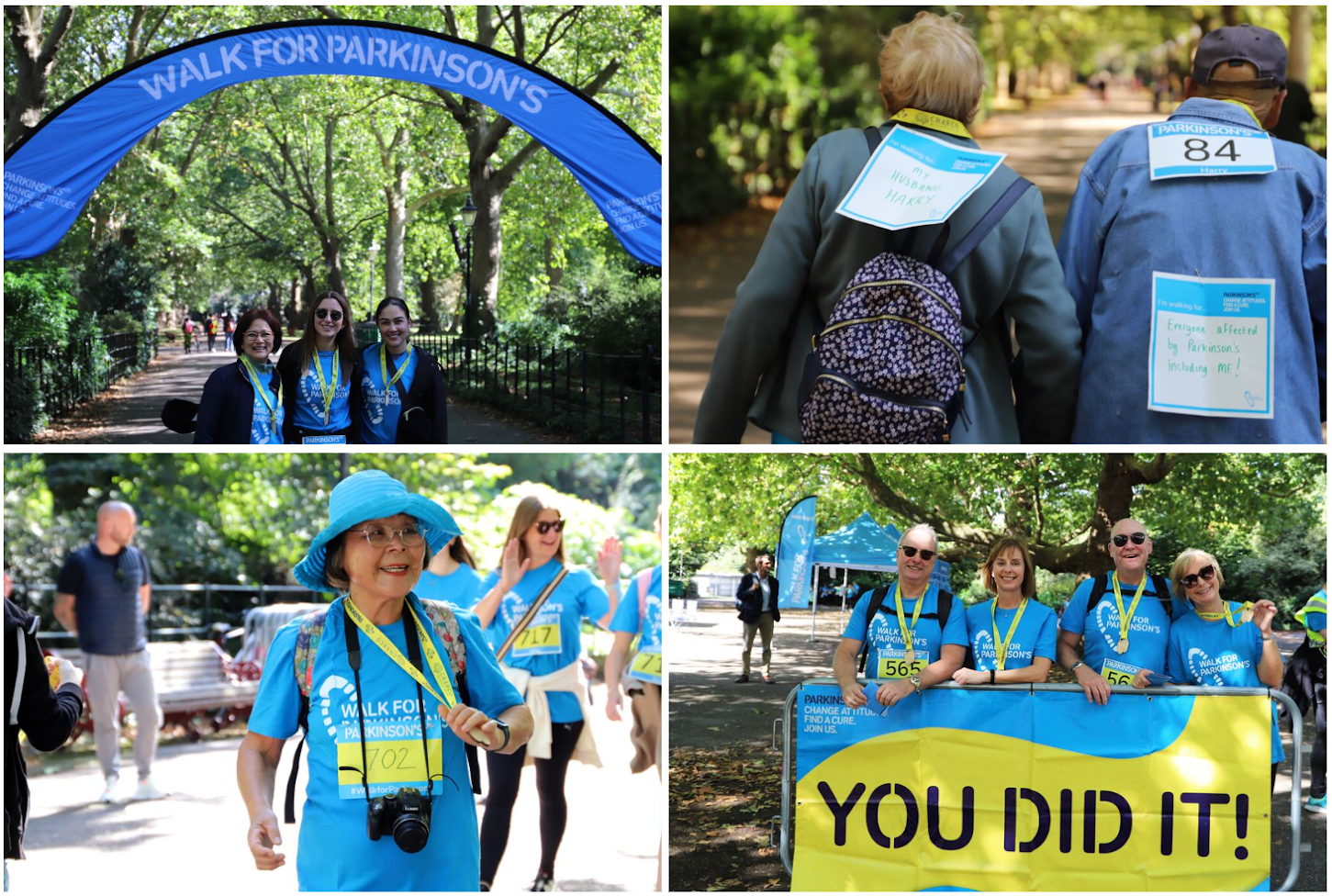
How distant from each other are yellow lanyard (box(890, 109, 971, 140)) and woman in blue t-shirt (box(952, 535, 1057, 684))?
1.62m

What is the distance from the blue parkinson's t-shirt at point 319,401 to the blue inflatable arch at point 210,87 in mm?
1002

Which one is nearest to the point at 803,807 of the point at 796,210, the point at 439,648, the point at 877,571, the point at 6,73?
the point at 877,571

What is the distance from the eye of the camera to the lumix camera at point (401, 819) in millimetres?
2969

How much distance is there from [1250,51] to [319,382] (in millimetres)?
3248

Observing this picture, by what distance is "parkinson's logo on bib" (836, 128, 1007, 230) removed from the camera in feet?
10.6

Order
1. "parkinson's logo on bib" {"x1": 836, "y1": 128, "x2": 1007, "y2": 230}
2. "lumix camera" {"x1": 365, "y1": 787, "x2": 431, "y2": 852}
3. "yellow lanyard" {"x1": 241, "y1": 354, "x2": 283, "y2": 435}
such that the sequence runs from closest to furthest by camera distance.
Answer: "lumix camera" {"x1": 365, "y1": 787, "x2": 431, "y2": 852} < "parkinson's logo on bib" {"x1": 836, "y1": 128, "x2": 1007, "y2": 230} < "yellow lanyard" {"x1": 241, "y1": 354, "x2": 283, "y2": 435}

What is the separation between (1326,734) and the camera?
14.3ft

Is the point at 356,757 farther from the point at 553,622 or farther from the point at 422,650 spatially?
the point at 553,622

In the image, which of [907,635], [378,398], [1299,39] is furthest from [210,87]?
[1299,39]

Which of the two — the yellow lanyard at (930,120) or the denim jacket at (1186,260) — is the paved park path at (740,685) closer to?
the denim jacket at (1186,260)

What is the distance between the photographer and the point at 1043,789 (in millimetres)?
4227

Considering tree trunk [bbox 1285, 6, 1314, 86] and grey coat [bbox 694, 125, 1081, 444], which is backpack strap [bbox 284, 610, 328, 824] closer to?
grey coat [bbox 694, 125, 1081, 444]

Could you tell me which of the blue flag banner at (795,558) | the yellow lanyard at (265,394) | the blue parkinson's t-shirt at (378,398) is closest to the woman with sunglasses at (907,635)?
the blue flag banner at (795,558)

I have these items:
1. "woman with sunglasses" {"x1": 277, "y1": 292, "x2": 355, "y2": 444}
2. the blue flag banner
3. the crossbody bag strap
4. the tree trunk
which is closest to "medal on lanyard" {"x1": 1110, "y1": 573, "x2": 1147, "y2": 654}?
the blue flag banner
